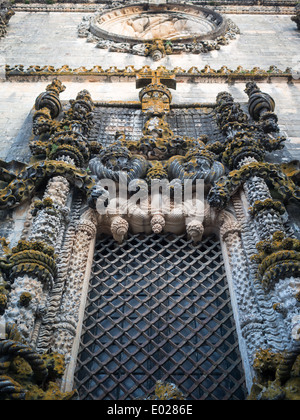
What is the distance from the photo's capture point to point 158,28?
18.1 m

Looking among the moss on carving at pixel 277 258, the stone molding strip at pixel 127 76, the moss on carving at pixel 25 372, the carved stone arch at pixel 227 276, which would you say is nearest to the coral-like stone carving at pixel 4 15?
the stone molding strip at pixel 127 76

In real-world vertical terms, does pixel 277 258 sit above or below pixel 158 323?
above

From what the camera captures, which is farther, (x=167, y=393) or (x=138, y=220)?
(x=138, y=220)

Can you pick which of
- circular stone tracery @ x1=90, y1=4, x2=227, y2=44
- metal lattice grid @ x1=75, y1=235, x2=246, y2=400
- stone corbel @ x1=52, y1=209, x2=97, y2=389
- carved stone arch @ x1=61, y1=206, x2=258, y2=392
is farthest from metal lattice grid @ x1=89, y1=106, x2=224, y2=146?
circular stone tracery @ x1=90, y1=4, x2=227, y2=44

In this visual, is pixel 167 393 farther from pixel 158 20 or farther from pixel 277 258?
pixel 158 20

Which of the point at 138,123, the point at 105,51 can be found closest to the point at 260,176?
the point at 138,123

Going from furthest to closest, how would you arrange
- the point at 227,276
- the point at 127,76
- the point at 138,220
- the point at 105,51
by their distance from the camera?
the point at 105,51 < the point at 127,76 < the point at 138,220 < the point at 227,276

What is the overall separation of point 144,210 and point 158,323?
1.93 metres

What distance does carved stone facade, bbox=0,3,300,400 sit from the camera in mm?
5266

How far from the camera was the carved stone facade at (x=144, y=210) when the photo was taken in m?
5.27

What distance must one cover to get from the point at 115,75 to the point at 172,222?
5922 mm

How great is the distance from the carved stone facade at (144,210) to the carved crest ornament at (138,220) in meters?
0.02

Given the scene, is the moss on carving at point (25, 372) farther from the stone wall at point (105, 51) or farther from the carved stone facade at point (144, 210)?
the stone wall at point (105, 51)

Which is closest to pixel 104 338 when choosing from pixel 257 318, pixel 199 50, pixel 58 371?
pixel 58 371
